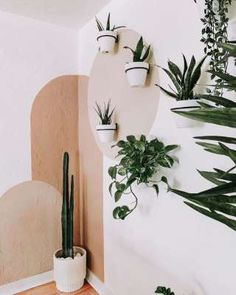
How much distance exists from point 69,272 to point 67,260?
3.7 inches

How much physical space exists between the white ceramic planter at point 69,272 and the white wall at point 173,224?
36cm

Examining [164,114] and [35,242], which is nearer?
[164,114]

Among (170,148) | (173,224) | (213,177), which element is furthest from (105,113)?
(213,177)

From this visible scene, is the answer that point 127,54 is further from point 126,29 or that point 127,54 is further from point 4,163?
point 4,163

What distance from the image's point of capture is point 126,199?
173 centimetres

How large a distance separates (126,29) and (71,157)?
1197 millimetres

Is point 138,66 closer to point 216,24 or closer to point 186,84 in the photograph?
point 186,84

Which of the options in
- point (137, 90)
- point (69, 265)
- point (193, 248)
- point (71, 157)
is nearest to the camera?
point (193, 248)

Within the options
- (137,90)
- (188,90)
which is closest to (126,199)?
(137,90)

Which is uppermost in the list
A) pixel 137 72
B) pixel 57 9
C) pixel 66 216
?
pixel 57 9

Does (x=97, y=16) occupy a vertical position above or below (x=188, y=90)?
above

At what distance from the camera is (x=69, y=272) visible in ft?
6.57

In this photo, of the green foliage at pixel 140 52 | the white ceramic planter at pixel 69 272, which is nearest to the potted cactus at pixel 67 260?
the white ceramic planter at pixel 69 272

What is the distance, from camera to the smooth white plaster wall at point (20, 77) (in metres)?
2.01
